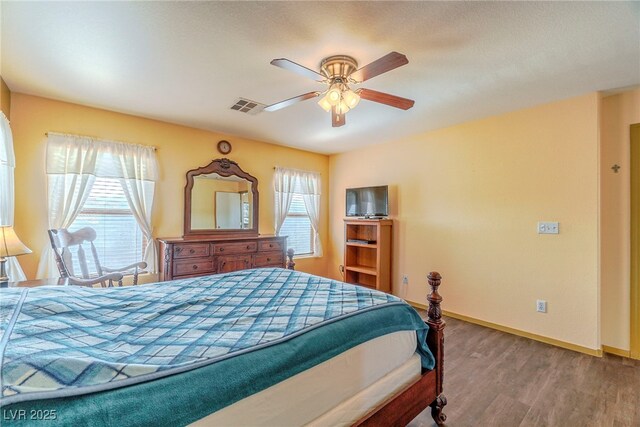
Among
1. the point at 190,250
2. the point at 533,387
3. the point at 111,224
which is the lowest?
the point at 533,387

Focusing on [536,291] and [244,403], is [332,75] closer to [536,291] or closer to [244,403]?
[244,403]

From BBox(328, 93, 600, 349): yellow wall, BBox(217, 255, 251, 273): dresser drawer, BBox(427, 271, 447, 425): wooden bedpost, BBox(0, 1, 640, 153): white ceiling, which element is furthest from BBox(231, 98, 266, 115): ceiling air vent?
BBox(427, 271, 447, 425): wooden bedpost

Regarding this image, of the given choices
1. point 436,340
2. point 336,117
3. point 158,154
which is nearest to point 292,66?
point 336,117

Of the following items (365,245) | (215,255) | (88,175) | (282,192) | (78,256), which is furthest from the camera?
(282,192)

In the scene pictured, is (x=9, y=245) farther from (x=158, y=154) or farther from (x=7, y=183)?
(x=158, y=154)

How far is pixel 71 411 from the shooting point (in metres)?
0.75

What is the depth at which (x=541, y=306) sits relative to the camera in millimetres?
2955

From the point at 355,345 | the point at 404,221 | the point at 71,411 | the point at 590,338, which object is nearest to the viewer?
the point at 71,411

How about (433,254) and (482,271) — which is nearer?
(482,271)

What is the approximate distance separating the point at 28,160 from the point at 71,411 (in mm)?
3223

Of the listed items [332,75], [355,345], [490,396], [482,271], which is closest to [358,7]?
[332,75]

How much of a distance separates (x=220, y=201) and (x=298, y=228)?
1.49 meters

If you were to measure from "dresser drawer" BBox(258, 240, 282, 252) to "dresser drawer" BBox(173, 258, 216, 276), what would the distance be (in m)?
0.69

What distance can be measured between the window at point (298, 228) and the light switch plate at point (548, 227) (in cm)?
331
